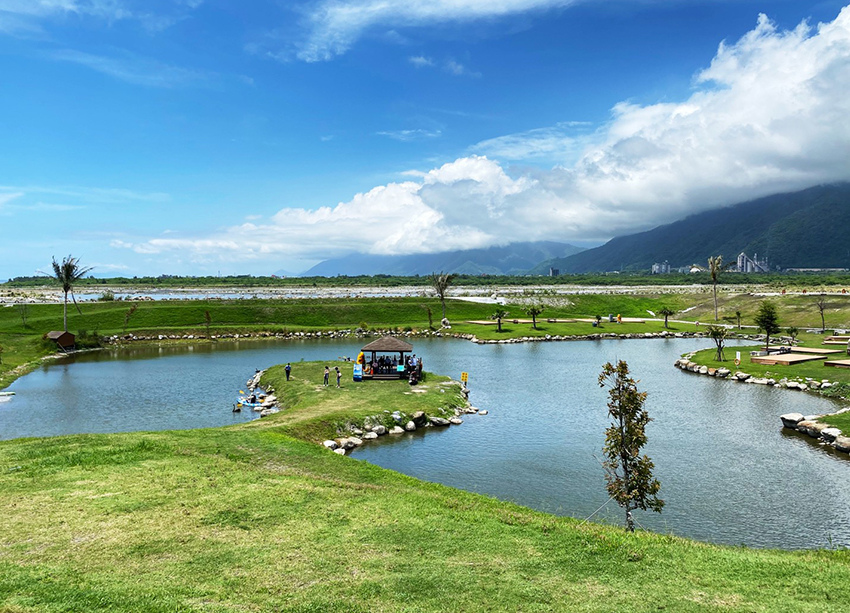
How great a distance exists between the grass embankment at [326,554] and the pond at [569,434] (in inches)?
185

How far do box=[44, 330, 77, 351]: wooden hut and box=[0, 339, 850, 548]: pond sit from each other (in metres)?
11.1

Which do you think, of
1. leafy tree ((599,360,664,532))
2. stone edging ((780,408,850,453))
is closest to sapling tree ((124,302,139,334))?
stone edging ((780,408,850,453))

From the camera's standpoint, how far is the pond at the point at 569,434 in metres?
20.8

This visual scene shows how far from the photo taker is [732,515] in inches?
797

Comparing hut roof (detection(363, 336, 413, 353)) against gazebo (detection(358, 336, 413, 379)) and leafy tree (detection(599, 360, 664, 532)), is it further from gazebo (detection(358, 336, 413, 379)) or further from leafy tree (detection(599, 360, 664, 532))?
leafy tree (detection(599, 360, 664, 532))

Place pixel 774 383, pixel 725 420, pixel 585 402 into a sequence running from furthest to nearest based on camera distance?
pixel 774 383
pixel 585 402
pixel 725 420

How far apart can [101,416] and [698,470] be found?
35.3m

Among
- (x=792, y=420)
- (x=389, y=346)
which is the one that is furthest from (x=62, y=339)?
(x=792, y=420)

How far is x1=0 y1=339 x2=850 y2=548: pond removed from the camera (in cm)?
2078

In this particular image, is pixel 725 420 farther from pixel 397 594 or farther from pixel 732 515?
pixel 397 594

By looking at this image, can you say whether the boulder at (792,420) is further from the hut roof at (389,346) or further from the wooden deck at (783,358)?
the hut roof at (389,346)

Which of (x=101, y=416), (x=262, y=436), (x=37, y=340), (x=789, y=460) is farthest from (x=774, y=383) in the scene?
(x=37, y=340)

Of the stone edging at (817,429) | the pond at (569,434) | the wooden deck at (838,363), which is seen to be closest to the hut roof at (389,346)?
the pond at (569,434)

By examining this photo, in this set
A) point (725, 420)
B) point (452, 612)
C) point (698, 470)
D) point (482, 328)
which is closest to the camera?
point (452, 612)
